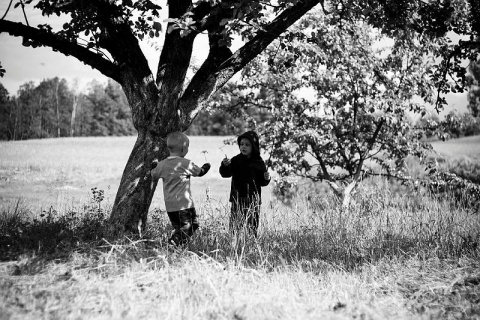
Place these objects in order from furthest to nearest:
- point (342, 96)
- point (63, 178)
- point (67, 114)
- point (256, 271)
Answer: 1. point (67, 114)
2. point (63, 178)
3. point (342, 96)
4. point (256, 271)

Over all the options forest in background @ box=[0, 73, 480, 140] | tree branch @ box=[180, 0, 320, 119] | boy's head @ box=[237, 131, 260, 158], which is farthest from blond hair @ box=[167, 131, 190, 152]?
forest in background @ box=[0, 73, 480, 140]

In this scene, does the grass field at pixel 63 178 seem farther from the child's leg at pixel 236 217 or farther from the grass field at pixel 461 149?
the grass field at pixel 461 149

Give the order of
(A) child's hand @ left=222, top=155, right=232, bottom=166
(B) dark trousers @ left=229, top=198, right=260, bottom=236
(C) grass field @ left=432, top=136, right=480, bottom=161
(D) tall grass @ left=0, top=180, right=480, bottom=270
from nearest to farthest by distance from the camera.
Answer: (D) tall grass @ left=0, top=180, right=480, bottom=270 → (B) dark trousers @ left=229, top=198, right=260, bottom=236 → (A) child's hand @ left=222, top=155, right=232, bottom=166 → (C) grass field @ left=432, top=136, right=480, bottom=161

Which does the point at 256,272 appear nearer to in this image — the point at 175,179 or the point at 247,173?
the point at 175,179

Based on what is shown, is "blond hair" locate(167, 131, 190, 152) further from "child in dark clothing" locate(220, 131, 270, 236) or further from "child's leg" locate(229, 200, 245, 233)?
"child's leg" locate(229, 200, 245, 233)

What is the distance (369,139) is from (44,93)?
206 ft

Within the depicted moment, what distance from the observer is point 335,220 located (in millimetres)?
5836

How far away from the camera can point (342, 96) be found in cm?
902

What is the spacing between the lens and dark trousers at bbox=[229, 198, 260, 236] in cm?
517

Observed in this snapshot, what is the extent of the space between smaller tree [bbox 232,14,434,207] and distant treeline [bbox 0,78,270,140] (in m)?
36.9

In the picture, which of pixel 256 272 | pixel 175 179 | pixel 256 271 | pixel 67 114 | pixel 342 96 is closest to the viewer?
pixel 256 272

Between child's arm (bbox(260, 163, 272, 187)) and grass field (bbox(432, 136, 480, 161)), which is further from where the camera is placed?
grass field (bbox(432, 136, 480, 161))

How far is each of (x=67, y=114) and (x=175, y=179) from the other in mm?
65965

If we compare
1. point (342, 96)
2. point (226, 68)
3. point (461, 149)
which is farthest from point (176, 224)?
point (461, 149)
